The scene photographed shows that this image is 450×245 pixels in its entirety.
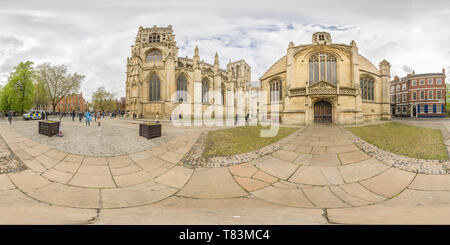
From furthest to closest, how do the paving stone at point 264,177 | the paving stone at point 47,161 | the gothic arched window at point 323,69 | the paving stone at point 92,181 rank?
the gothic arched window at point 323,69 < the paving stone at point 47,161 < the paving stone at point 264,177 < the paving stone at point 92,181

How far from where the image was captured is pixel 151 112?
21188mm

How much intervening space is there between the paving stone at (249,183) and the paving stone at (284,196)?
0.38ft

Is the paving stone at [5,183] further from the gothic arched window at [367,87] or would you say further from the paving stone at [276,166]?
the gothic arched window at [367,87]

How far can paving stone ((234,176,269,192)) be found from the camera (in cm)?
333

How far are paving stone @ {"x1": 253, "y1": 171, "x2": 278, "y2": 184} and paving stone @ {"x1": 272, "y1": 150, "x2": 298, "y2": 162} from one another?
0.92 metres

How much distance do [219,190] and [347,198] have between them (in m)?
2.62

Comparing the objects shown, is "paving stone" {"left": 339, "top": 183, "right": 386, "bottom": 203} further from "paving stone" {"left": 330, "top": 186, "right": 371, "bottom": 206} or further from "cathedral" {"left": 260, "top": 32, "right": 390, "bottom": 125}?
"cathedral" {"left": 260, "top": 32, "right": 390, "bottom": 125}

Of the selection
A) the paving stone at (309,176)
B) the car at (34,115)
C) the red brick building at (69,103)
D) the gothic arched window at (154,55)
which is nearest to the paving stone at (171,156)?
the paving stone at (309,176)

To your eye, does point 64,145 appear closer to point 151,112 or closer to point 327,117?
point 327,117

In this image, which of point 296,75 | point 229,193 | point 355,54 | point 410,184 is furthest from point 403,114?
point 229,193

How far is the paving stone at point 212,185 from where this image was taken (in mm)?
3158

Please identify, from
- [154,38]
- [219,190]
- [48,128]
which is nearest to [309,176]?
[219,190]

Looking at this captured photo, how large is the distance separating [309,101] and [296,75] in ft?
6.75

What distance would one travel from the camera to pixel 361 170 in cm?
378
